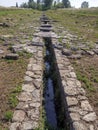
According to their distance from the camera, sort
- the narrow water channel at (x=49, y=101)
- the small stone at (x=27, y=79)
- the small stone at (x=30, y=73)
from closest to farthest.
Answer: the narrow water channel at (x=49, y=101), the small stone at (x=27, y=79), the small stone at (x=30, y=73)

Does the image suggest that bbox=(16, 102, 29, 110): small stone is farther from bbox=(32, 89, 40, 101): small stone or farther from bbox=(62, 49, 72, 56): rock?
bbox=(62, 49, 72, 56): rock

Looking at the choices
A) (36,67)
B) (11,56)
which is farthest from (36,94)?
(11,56)

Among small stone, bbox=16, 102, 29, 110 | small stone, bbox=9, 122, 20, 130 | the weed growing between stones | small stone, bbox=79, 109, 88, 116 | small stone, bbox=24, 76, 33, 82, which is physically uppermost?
the weed growing between stones

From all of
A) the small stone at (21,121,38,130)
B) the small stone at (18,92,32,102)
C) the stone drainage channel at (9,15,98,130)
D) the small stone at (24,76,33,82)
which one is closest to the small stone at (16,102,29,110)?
the stone drainage channel at (9,15,98,130)

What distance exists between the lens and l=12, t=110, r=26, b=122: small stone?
→ 16.2 ft

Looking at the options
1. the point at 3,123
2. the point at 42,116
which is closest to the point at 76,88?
the point at 42,116

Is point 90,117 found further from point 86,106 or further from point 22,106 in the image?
point 22,106

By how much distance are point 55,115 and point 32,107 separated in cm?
94

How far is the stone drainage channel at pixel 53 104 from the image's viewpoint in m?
4.93

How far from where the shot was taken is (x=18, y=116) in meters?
5.03

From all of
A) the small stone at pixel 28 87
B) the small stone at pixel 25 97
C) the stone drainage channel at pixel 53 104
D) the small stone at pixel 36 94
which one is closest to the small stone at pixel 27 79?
the stone drainage channel at pixel 53 104

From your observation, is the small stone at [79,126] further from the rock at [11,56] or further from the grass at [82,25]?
the grass at [82,25]

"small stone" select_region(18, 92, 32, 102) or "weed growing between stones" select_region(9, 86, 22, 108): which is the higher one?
"weed growing between stones" select_region(9, 86, 22, 108)

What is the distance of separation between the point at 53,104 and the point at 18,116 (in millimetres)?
1808
